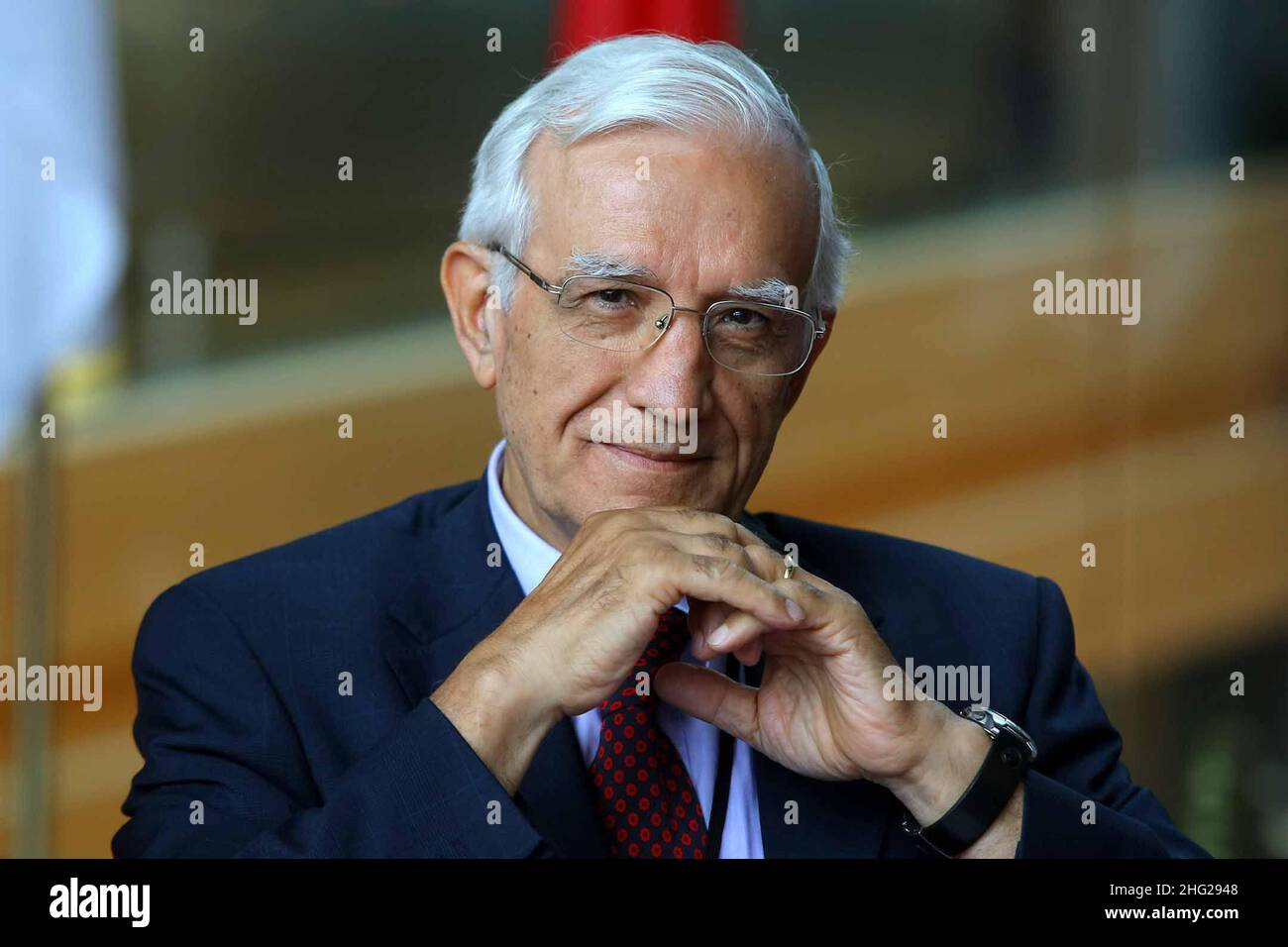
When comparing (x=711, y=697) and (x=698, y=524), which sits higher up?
(x=698, y=524)

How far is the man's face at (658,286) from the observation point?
6.32ft

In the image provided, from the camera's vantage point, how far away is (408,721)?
5.61 feet

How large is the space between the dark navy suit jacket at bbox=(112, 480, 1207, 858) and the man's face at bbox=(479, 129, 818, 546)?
249 millimetres

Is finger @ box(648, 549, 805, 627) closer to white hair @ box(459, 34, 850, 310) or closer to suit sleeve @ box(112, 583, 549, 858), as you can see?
suit sleeve @ box(112, 583, 549, 858)

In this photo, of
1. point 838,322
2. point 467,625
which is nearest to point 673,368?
point 467,625

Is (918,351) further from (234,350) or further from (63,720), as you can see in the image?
(63,720)

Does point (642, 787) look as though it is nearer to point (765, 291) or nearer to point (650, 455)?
point (650, 455)

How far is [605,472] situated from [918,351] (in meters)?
3.01

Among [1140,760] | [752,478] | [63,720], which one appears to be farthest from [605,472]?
[1140,760]

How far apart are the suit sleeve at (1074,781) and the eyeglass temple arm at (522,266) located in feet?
2.97

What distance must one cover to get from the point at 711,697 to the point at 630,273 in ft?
1.85

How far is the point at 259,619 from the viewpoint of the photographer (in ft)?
6.64

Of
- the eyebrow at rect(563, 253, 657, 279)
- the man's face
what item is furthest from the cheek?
the eyebrow at rect(563, 253, 657, 279)
